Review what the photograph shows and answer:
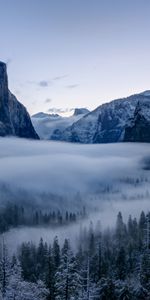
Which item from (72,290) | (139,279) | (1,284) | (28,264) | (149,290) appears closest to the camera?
(72,290)

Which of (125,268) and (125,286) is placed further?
(125,268)

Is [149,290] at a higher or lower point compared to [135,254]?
higher

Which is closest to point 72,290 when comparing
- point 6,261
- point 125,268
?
point 6,261

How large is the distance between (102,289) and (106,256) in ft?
220

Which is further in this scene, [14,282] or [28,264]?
[28,264]

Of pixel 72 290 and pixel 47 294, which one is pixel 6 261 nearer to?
pixel 47 294

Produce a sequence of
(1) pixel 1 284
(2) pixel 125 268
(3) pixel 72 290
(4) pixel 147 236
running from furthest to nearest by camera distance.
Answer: (4) pixel 147 236, (2) pixel 125 268, (1) pixel 1 284, (3) pixel 72 290

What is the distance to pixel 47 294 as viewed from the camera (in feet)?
389

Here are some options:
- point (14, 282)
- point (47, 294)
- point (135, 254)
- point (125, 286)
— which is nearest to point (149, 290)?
point (125, 286)

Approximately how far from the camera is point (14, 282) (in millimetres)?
108938

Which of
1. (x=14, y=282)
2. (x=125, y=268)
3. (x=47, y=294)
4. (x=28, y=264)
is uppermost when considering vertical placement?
(x=14, y=282)

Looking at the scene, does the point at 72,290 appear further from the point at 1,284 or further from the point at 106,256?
A: the point at 106,256

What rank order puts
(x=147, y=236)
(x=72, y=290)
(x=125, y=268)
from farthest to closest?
(x=147, y=236)
(x=125, y=268)
(x=72, y=290)

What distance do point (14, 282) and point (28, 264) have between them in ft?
303
